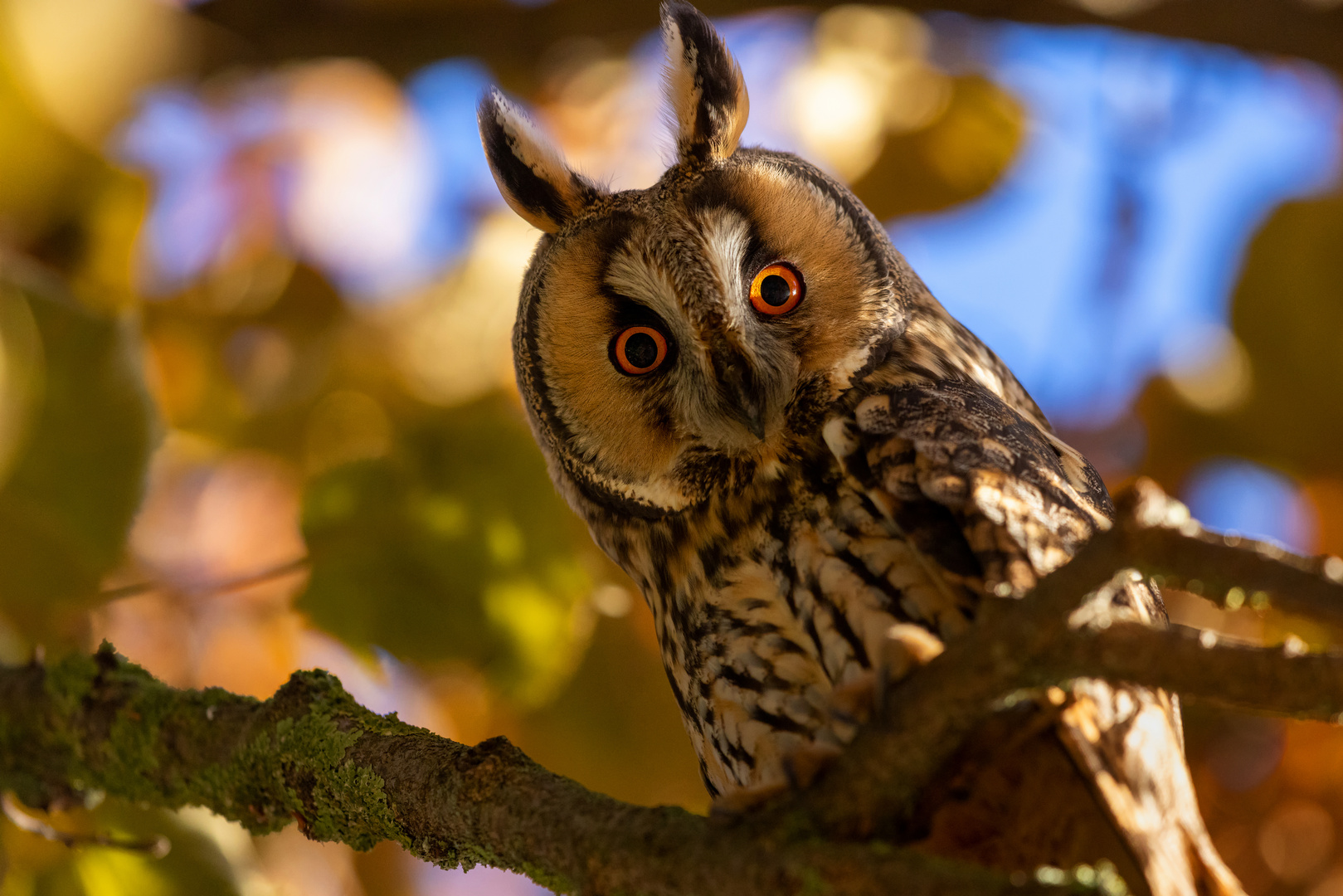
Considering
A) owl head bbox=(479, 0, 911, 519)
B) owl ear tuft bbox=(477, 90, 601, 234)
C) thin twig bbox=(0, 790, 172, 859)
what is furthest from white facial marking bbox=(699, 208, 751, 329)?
thin twig bbox=(0, 790, 172, 859)

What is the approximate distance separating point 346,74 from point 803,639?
10.4ft

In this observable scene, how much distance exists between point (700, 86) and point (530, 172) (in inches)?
15.0

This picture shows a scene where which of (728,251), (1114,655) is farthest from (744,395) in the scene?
(1114,655)

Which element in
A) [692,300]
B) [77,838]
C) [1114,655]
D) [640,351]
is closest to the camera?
[1114,655]

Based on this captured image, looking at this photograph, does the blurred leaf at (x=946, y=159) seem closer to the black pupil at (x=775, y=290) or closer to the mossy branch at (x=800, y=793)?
the black pupil at (x=775, y=290)

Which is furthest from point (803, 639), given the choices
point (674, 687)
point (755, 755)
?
point (674, 687)

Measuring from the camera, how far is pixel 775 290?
1.87 m

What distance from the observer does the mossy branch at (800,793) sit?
905mm

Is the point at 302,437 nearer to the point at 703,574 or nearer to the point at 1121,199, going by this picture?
the point at 703,574

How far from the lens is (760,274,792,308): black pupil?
1.86 meters

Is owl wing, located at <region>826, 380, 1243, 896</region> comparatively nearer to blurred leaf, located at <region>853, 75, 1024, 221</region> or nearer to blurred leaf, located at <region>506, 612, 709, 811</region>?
blurred leaf, located at <region>506, 612, 709, 811</region>

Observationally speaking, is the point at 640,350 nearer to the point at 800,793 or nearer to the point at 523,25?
the point at 800,793

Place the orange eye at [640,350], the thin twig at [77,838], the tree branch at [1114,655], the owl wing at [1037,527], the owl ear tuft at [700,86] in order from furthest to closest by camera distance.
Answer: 1. the owl ear tuft at [700,86]
2. the orange eye at [640,350]
3. the thin twig at [77,838]
4. the owl wing at [1037,527]
5. the tree branch at [1114,655]

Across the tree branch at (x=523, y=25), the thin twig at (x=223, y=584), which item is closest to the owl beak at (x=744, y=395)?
the thin twig at (x=223, y=584)
